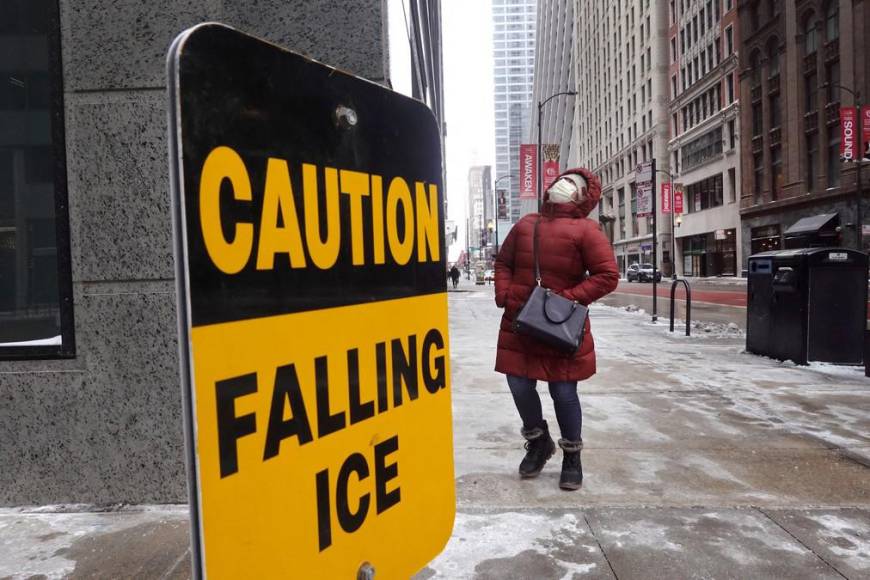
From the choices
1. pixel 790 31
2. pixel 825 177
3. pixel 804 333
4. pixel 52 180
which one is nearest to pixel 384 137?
pixel 52 180

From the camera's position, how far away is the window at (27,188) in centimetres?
375

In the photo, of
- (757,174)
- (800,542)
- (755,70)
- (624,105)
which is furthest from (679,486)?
(624,105)

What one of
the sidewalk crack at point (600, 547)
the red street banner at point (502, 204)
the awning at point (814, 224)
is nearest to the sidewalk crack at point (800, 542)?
the sidewalk crack at point (600, 547)

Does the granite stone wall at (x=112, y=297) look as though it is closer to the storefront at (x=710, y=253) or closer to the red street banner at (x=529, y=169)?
the red street banner at (x=529, y=169)

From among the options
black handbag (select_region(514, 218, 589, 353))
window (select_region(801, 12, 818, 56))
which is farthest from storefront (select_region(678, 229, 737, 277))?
black handbag (select_region(514, 218, 589, 353))

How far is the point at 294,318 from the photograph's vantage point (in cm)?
122

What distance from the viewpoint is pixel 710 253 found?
52438 mm

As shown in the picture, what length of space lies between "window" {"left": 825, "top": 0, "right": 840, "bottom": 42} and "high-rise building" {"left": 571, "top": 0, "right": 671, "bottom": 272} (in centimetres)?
2026

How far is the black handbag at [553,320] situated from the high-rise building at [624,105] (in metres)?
53.7

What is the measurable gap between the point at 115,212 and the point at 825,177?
4239 cm

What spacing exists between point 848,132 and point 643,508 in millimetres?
36146

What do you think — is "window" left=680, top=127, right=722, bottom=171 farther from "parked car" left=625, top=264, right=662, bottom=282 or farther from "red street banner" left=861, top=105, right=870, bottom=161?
"red street banner" left=861, top=105, right=870, bottom=161

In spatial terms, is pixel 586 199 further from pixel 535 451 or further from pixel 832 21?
pixel 832 21

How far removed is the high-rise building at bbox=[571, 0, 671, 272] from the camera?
62.2 meters
